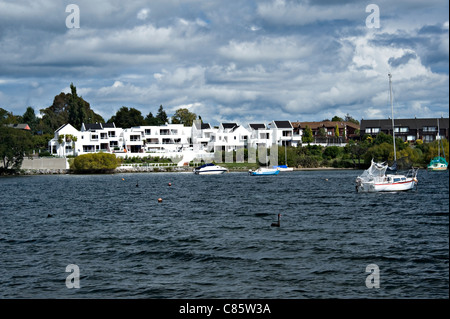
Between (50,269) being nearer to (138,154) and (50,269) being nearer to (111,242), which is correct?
(111,242)

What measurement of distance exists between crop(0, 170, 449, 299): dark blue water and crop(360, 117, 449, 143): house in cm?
11030

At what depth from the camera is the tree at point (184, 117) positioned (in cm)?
17394

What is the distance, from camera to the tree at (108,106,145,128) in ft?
555

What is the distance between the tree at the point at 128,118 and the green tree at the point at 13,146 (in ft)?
175

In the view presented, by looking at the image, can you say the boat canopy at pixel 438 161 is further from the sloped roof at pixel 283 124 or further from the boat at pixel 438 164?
the sloped roof at pixel 283 124

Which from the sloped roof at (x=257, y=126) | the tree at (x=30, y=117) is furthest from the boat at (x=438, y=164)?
the tree at (x=30, y=117)

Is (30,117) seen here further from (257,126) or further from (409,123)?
(409,123)

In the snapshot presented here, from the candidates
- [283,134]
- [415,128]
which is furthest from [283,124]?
[415,128]

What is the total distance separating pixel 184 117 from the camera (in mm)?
175625

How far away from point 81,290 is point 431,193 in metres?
51.2

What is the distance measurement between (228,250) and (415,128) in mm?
140218

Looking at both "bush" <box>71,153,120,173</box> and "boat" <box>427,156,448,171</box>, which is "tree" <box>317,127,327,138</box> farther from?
"bush" <box>71,153,120,173</box>

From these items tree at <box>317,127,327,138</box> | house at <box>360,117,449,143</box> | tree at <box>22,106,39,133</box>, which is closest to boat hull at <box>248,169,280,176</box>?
tree at <box>317,127,327,138</box>
